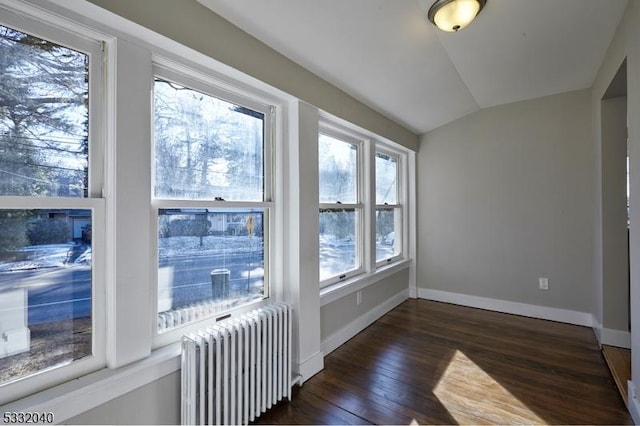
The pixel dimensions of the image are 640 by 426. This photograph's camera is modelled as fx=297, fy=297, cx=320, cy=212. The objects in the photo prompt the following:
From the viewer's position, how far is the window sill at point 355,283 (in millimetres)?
2685

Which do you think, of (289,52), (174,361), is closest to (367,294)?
(174,361)

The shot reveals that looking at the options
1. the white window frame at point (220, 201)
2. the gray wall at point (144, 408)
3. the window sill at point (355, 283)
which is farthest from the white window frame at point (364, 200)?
the gray wall at point (144, 408)

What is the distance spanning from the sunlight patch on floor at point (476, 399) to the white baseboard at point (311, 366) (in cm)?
88

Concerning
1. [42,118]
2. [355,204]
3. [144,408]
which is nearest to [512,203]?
[355,204]

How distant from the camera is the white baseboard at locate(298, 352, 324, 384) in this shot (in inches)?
88.7

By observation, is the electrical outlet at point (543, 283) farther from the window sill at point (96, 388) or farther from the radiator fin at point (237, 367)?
the window sill at point (96, 388)

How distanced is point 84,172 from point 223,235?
2.64 ft

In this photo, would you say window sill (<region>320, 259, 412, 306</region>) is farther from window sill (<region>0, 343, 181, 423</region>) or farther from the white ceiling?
the white ceiling

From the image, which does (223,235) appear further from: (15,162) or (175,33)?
(175,33)

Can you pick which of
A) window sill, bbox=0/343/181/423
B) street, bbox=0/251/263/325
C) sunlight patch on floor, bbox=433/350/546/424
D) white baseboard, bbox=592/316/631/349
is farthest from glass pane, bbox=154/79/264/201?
white baseboard, bbox=592/316/631/349

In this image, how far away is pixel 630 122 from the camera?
6.20ft

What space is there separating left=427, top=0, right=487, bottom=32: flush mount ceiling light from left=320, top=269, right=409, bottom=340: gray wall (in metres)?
2.36

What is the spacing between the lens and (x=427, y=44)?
7.65ft

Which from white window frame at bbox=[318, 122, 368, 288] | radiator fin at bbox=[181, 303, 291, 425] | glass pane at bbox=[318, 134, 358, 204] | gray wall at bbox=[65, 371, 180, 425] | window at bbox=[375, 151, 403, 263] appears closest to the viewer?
gray wall at bbox=[65, 371, 180, 425]
